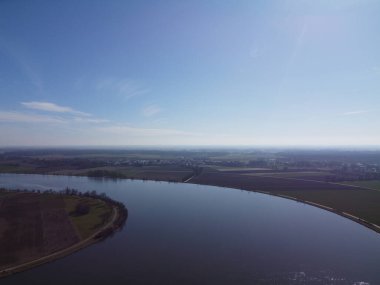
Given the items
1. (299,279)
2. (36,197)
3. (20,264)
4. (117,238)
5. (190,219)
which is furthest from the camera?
(36,197)

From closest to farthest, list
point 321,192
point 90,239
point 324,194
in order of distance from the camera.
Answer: point 90,239, point 324,194, point 321,192

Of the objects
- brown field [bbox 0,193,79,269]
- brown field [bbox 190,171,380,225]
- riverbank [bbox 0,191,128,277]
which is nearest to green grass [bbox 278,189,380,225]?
brown field [bbox 190,171,380,225]

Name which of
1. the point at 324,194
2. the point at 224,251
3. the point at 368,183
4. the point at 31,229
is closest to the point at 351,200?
the point at 324,194

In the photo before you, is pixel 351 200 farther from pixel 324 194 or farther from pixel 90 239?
pixel 90 239

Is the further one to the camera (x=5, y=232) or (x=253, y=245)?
(x=5, y=232)

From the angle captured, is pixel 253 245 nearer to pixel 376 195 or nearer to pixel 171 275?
Answer: pixel 171 275

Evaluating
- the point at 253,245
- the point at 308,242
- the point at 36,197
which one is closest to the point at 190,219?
the point at 253,245

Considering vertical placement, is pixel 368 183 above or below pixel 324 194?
above
